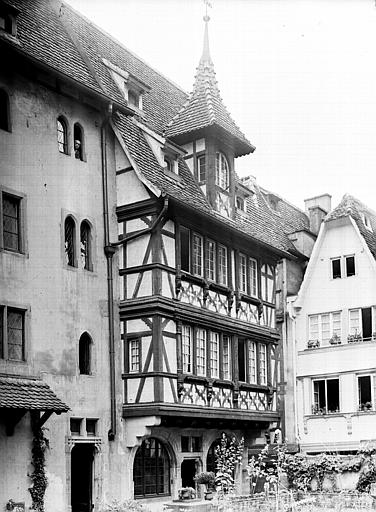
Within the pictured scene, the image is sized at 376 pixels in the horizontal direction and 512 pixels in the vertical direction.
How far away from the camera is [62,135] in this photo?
72.8 ft

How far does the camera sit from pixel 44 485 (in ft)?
64.8

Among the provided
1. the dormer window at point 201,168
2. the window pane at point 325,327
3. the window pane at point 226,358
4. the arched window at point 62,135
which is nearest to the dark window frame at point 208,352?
the window pane at point 226,358

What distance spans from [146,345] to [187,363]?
163cm

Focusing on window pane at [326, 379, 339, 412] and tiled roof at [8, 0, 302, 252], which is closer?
tiled roof at [8, 0, 302, 252]

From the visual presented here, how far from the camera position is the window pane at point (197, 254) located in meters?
24.5

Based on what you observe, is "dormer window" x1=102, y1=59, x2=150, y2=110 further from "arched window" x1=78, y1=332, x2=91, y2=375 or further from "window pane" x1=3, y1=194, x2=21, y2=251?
"arched window" x1=78, y1=332, x2=91, y2=375

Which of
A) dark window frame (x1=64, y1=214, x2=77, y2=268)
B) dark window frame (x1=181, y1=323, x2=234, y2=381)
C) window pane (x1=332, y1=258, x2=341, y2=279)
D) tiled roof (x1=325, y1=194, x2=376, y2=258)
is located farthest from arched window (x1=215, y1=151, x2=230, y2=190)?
window pane (x1=332, y1=258, x2=341, y2=279)

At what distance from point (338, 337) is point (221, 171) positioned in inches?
433

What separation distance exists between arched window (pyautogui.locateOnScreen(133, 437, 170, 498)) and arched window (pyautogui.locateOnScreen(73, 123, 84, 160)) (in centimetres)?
793

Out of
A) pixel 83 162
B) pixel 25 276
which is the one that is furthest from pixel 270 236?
pixel 25 276

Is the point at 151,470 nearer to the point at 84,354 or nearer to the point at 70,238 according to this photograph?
the point at 84,354

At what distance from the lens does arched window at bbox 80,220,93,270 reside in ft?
73.6

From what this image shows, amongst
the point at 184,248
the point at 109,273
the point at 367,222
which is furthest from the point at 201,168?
the point at 367,222

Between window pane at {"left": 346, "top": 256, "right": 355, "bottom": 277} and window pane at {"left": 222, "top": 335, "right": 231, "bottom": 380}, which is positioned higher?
window pane at {"left": 346, "top": 256, "right": 355, "bottom": 277}
